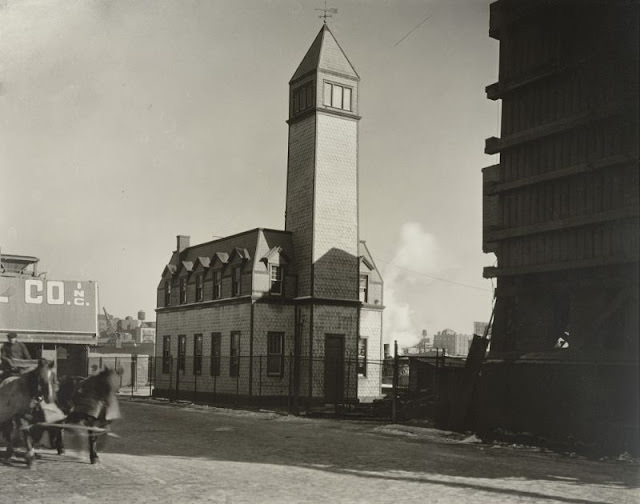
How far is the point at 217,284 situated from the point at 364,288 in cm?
750

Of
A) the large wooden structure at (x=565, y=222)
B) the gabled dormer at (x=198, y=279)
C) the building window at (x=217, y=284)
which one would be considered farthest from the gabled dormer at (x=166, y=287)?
the large wooden structure at (x=565, y=222)

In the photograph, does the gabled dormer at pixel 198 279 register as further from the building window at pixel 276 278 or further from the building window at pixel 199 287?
the building window at pixel 276 278

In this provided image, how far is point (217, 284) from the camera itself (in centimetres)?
3712

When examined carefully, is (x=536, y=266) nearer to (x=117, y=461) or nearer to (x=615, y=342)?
(x=615, y=342)

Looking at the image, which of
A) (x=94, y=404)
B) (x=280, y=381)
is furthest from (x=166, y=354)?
(x=94, y=404)

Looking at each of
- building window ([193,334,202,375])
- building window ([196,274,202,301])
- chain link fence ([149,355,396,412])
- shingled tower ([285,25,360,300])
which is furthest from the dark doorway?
shingled tower ([285,25,360,300])

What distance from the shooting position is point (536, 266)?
17.5 meters

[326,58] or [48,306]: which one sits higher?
[326,58]

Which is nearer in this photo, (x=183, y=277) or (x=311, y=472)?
(x=311, y=472)

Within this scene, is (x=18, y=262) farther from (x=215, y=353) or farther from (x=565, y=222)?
(x=565, y=222)

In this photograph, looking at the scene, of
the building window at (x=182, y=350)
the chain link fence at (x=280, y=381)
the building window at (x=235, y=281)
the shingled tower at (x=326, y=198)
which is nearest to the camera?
the chain link fence at (x=280, y=381)

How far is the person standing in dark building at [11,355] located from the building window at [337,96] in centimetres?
2216

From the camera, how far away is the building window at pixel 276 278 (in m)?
34.8

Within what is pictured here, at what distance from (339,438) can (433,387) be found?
494 cm
